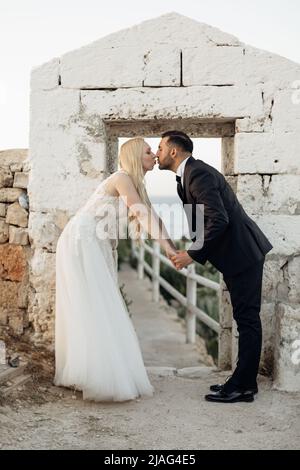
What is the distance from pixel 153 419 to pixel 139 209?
4.29ft

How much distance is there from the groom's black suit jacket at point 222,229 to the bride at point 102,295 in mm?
258

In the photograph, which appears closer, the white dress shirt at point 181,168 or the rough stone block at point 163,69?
the white dress shirt at point 181,168

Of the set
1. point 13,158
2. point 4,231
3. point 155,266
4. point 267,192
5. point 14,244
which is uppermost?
point 13,158

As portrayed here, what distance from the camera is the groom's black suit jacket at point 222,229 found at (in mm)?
3324

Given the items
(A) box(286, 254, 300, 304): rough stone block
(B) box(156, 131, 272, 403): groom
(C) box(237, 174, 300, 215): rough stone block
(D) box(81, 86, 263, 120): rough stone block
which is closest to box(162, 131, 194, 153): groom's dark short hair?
(B) box(156, 131, 272, 403): groom

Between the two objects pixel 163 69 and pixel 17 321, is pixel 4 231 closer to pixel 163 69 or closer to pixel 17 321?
pixel 17 321

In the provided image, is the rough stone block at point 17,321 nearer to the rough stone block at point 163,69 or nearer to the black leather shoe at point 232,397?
the black leather shoe at point 232,397

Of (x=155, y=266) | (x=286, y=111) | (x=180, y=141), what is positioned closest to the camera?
(x=180, y=141)

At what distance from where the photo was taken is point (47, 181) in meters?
4.17

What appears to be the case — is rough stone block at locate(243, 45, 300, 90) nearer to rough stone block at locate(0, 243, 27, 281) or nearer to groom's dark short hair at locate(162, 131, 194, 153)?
groom's dark short hair at locate(162, 131, 194, 153)

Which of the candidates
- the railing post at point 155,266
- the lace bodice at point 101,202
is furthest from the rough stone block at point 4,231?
the railing post at point 155,266

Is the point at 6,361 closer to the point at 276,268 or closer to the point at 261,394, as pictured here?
the point at 261,394

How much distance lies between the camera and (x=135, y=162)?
11.4 feet

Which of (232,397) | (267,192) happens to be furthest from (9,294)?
(267,192)
